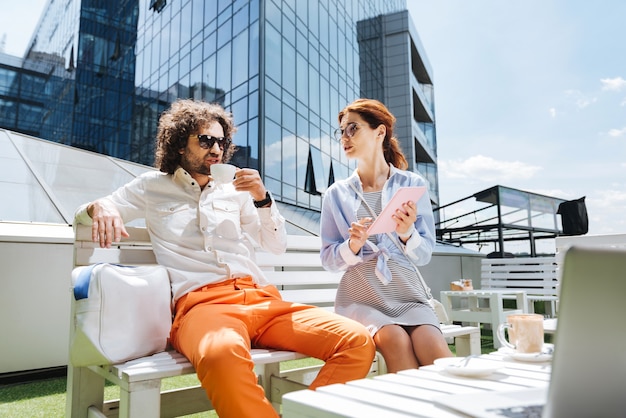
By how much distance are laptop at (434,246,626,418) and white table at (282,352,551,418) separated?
8.9 inches

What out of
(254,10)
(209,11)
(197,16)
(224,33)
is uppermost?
(197,16)

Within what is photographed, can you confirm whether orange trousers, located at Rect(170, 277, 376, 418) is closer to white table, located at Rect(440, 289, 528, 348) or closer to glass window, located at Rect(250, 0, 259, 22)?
white table, located at Rect(440, 289, 528, 348)

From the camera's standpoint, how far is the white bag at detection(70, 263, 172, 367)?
66.6 inches

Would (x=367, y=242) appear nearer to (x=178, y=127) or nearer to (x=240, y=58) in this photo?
A: (x=178, y=127)

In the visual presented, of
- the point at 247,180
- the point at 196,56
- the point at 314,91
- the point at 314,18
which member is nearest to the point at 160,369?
the point at 247,180

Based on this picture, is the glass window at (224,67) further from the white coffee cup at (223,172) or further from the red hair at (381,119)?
the white coffee cup at (223,172)

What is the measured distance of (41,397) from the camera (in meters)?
2.98

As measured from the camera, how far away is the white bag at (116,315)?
169cm

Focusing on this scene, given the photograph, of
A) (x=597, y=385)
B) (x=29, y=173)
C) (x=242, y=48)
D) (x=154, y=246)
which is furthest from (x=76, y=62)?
(x=597, y=385)

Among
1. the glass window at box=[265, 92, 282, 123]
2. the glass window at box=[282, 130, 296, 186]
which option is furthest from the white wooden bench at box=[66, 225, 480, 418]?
the glass window at box=[282, 130, 296, 186]

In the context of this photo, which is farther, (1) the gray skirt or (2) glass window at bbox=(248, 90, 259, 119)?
(2) glass window at bbox=(248, 90, 259, 119)

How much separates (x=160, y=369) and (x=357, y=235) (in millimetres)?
1120

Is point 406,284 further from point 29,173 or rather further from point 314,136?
point 314,136

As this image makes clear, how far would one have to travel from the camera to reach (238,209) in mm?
2547
